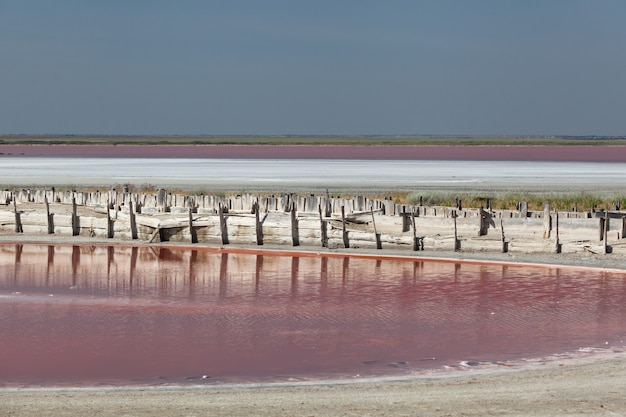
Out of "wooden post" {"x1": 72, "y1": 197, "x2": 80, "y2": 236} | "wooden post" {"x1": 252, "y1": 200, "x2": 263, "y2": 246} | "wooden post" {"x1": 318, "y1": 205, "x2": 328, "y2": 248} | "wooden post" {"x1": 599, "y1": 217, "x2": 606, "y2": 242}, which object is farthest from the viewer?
"wooden post" {"x1": 72, "y1": 197, "x2": 80, "y2": 236}

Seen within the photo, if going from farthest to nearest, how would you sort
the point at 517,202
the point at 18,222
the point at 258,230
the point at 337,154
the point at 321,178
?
the point at 337,154 < the point at 321,178 < the point at 517,202 < the point at 18,222 < the point at 258,230

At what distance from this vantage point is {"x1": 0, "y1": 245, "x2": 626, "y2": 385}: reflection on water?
11.7m

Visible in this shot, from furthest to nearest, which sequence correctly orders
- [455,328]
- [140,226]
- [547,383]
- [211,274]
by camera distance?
[140,226] → [211,274] → [455,328] → [547,383]

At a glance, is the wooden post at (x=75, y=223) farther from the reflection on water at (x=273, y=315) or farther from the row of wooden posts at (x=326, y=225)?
the reflection on water at (x=273, y=315)

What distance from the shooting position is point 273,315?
1502 cm

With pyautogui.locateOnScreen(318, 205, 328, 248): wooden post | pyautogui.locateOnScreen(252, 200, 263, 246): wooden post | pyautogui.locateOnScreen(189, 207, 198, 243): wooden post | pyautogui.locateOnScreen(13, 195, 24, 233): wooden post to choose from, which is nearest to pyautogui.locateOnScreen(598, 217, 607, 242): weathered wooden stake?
pyautogui.locateOnScreen(318, 205, 328, 248): wooden post

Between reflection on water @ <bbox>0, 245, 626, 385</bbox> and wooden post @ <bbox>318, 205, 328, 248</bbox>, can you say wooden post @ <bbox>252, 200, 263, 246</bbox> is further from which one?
wooden post @ <bbox>318, 205, 328, 248</bbox>

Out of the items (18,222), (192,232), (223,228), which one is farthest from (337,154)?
(223,228)

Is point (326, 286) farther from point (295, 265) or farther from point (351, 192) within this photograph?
point (351, 192)

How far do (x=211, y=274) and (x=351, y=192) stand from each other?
1624 cm

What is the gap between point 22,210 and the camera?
2505 cm

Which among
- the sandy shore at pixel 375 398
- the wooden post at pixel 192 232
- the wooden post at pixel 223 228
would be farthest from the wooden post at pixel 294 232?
the sandy shore at pixel 375 398

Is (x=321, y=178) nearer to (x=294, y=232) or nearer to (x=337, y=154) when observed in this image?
(x=294, y=232)

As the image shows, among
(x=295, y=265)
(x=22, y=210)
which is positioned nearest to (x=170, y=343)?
(x=295, y=265)
